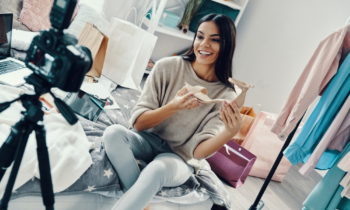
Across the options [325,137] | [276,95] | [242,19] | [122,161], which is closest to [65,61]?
[122,161]

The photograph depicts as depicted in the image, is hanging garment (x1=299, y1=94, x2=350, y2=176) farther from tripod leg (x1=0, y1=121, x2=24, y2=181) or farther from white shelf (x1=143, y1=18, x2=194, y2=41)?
white shelf (x1=143, y1=18, x2=194, y2=41)

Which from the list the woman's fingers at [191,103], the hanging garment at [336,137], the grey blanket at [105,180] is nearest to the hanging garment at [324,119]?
the hanging garment at [336,137]

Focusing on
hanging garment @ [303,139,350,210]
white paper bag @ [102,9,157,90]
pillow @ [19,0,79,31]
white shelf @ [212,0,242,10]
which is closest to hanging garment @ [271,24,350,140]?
hanging garment @ [303,139,350,210]

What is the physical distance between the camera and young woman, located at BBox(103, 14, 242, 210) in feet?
3.32

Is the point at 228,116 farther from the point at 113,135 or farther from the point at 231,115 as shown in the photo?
the point at 113,135

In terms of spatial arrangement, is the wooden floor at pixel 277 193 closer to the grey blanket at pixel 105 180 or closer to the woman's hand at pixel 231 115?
the grey blanket at pixel 105 180

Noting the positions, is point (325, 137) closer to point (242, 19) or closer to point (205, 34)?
point (205, 34)

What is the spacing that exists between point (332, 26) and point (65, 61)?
2.48 metres

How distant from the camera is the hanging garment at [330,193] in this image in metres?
1.29

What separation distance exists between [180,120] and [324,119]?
0.73 metres

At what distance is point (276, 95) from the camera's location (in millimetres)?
2523

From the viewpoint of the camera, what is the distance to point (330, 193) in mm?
1307

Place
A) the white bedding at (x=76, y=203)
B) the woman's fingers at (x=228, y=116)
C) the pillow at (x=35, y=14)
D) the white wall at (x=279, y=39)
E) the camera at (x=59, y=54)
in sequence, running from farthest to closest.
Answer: the white wall at (x=279, y=39) < the pillow at (x=35, y=14) < the woman's fingers at (x=228, y=116) < the white bedding at (x=76, y=203) < the camera at (x=59, y=54)

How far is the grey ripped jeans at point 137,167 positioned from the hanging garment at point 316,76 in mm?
619
